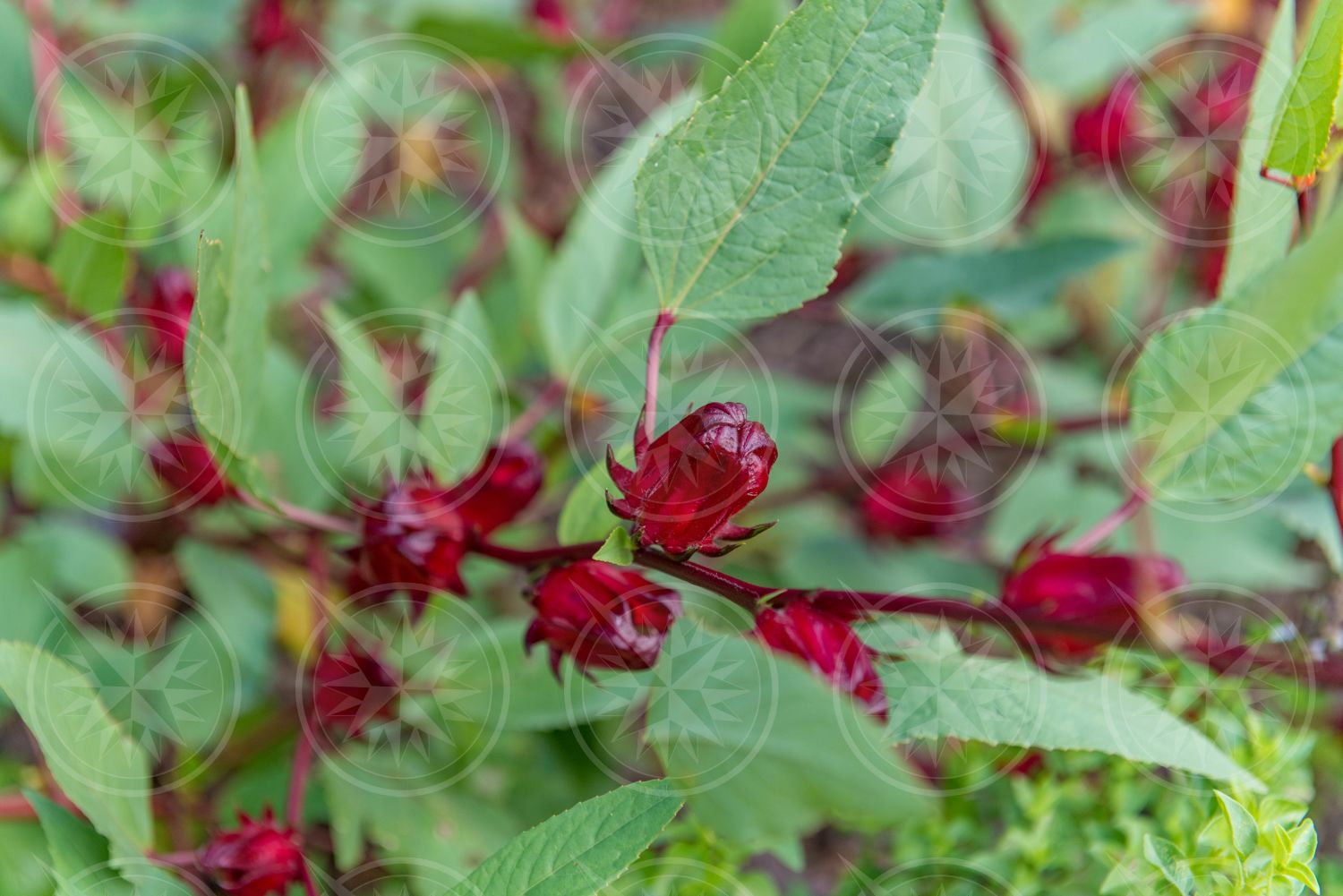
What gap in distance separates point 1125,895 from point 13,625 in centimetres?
80

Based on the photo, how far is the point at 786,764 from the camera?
2.43ft

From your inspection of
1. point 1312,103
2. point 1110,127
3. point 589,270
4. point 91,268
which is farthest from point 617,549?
point 1110,127

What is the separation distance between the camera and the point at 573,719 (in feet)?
2.22

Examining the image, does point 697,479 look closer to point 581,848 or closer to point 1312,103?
point 581,848

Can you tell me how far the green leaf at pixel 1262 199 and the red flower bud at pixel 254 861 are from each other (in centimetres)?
62

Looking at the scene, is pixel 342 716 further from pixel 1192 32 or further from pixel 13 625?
pixel 1192 32

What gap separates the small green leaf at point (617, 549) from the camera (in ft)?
1.48

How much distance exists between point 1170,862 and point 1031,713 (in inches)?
5.7

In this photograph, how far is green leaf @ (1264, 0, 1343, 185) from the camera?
511 mm

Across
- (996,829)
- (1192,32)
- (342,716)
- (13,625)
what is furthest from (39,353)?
(1192,32)
